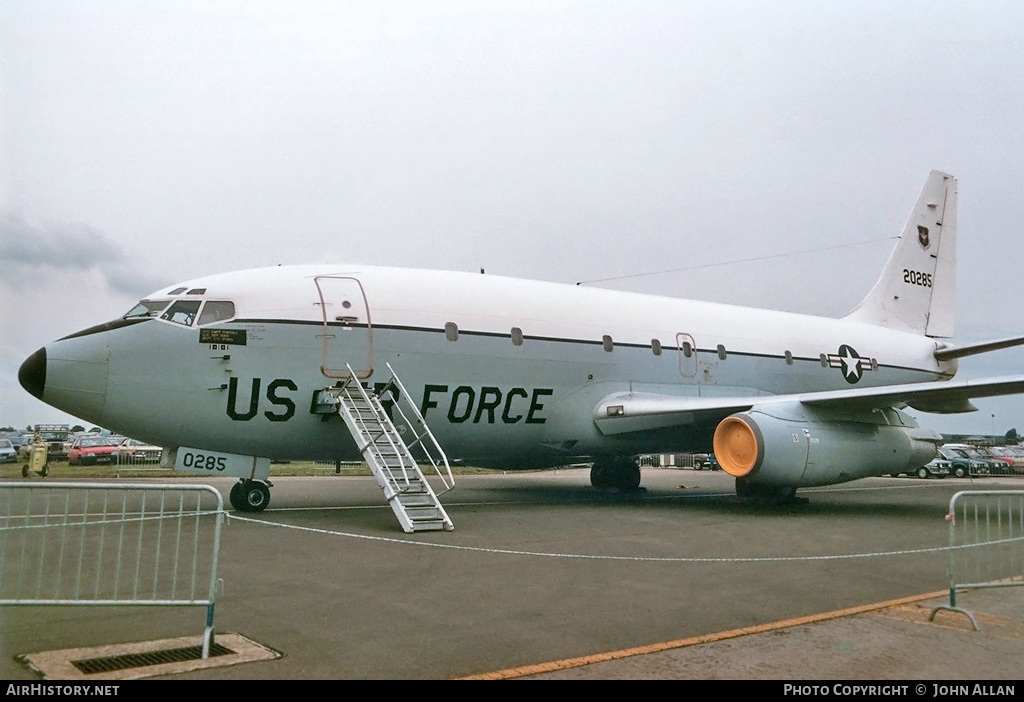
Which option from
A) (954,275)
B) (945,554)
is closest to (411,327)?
(945,554)

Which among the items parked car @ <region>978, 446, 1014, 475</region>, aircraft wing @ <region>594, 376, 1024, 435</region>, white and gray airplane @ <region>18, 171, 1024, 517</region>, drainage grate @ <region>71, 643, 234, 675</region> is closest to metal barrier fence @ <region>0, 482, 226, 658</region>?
drainage grate @ <region>71, 643, 234, 675</region>

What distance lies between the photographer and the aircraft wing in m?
12.9

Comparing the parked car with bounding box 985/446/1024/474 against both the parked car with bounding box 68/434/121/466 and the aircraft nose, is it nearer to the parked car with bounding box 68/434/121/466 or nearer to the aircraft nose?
the aircraft nose

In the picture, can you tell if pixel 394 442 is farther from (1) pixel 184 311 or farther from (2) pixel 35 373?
(2) pixel 35 373

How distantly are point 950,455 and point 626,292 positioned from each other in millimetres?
21790

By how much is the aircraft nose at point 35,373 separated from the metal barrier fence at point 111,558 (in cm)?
186

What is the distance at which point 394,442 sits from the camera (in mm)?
11570

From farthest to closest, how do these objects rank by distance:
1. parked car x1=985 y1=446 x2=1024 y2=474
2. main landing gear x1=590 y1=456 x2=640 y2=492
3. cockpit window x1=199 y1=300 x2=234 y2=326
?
parked car x1=985 y1=446 x2=1024 y2=474 < main landing gear x1=590 y1=456 x2=640 y2=492 < cockpit window x1=199 y1=300 x2=234 y2=326

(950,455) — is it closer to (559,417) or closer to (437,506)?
(559,417)

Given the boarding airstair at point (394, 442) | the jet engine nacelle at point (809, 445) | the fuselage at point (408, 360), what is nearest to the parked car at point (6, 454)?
the fuselage at point (408, 360)

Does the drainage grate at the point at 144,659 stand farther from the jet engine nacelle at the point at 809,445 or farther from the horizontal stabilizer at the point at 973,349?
the horizontal stabilizer at the point at 973,349

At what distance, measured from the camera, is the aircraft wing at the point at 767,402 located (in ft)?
42.3

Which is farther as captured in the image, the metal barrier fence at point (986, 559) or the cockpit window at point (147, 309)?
the cockpit window at point (147, 309)

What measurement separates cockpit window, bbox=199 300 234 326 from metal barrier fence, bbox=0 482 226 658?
3.00 meters
